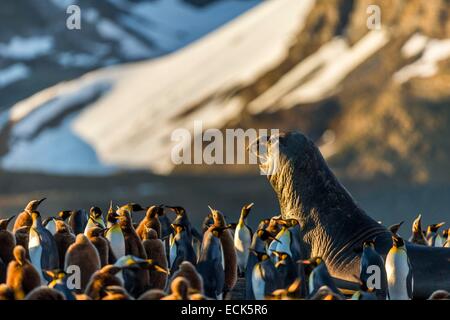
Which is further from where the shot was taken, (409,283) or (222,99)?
(222,99)

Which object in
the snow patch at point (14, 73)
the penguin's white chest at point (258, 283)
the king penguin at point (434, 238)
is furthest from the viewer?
the snow patch at point (14, 73)

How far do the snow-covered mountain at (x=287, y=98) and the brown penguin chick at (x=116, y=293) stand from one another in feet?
155

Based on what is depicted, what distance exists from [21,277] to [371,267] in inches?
145

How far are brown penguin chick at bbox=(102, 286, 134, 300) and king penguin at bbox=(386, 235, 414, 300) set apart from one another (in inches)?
138

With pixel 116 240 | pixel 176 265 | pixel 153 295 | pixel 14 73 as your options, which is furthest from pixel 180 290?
pixel 14 73

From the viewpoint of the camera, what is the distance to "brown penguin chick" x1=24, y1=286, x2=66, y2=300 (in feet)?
36.9

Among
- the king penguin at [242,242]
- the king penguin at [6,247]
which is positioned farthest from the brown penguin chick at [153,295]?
the king penguin at [242,242]

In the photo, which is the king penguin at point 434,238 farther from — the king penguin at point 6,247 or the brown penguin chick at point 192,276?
the brown penguin chick at point 192,276

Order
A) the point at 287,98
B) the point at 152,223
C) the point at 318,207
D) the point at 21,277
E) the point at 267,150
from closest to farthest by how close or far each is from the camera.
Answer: the point at 21,277 < the point at 318,207 < the point at 267,150 < the point at 152,223 < the point at 287,98

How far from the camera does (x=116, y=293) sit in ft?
37.8

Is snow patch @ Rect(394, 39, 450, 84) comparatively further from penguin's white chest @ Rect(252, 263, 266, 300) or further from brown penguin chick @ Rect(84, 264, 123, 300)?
brown penguin chick @ Rect(84, 264, 123, 300)

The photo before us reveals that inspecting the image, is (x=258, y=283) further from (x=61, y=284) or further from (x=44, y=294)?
(x=44, y=294)

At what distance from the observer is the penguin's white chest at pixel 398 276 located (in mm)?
13984
